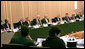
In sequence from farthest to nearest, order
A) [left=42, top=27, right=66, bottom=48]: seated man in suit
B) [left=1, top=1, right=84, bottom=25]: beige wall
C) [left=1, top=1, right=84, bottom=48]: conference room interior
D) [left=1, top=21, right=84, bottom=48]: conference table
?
[left=1, top=1, right=84, bottom=25]: beige wall
[left=1, top=21, right=84, bottom=48]: conference table
[left=1, top=1, right=84, bottom=48]: conference room interior
[left=42, top=27, right=66, bottom=48]: seated man in suit

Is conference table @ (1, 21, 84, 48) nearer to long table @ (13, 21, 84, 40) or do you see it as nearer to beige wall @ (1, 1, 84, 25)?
long table @ (13, 21, 84, 40)

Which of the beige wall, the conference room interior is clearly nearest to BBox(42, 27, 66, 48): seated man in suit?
the conference room interior

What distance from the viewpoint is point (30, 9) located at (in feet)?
45.6

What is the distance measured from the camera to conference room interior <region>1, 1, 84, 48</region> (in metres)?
4.01

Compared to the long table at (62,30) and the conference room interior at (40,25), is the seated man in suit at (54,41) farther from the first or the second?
the long table at (62,30)

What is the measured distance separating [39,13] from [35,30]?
25.8 ft

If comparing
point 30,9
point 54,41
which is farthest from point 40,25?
point 54,41

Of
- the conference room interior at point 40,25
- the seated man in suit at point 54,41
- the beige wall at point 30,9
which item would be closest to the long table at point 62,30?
the conference room interior at point 40,25

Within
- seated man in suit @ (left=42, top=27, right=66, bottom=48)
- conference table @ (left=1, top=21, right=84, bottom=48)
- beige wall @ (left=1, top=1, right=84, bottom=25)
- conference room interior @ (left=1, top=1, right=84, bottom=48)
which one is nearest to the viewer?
seated man in suit @ (left=42, top=27, right=66, bottom=48)

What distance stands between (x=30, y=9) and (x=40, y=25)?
3487mm

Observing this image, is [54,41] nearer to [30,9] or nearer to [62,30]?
[62,30]

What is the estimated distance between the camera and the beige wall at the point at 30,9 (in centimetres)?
1233

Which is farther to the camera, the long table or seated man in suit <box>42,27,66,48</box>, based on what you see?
the long table

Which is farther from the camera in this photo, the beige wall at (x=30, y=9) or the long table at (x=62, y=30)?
the beige wall at (x=30, y=9)
